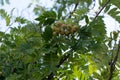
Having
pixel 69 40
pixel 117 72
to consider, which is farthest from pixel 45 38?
pixel 117 72

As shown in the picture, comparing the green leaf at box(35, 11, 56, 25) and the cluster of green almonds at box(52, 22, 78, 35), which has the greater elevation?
the green leaf at box(35, 11, 56, 25)

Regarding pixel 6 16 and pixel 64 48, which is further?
pixel 6 16

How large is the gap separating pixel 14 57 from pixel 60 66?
28 centimetres

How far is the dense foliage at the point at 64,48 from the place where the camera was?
1.89 meters

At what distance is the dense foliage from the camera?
1.89 metres

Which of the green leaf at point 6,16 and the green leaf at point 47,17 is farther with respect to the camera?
the green leaf at point 6,16

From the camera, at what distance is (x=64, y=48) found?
6.18 feet

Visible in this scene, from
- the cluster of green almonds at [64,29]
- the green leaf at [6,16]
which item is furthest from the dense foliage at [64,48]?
the green leaf at [6,16]

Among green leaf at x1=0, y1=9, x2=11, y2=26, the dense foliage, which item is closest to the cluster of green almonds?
A: the dense foliage

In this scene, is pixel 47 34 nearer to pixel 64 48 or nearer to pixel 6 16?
pixel 64 48

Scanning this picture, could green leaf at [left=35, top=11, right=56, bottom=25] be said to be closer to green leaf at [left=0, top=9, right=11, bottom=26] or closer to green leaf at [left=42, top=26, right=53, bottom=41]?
green leaf at [left=42, top=26, right=53, bottom=41]

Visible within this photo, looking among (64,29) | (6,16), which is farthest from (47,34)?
(6,16)

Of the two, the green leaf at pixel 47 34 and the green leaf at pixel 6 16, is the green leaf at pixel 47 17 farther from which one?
the green leaf at pixel 6 16

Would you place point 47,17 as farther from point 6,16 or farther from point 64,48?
point 6,16
